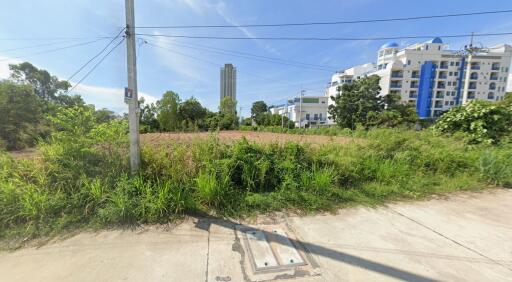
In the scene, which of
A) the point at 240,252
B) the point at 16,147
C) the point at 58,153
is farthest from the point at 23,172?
the point at 16,147

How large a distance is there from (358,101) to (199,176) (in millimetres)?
27607

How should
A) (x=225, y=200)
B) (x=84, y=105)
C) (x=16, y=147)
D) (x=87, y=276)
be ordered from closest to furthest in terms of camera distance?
(x=87, y=276), (x=225, y=200), (x=84, y=105), (x=16, y=147)

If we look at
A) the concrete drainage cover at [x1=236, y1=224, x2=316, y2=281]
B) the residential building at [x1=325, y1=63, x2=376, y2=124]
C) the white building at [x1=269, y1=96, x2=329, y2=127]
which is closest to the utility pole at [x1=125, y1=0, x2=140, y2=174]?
the concrete drainage cover at [x1=236, y1=224, x2=316, y2=281]

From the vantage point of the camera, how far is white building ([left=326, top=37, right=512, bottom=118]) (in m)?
41.8

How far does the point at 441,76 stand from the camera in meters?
42.3

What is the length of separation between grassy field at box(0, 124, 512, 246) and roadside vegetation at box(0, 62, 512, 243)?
0.05 feet

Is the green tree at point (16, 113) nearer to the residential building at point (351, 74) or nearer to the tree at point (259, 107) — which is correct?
the residential building at point (351, 74)

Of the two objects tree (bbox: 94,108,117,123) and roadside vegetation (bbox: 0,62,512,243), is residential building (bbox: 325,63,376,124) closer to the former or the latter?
roadside vegetation (bbox: 0,62,512,243)

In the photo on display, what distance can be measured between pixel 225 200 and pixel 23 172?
3.16 meters

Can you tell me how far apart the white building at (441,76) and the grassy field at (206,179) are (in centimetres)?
4713

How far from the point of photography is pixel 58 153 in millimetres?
3230

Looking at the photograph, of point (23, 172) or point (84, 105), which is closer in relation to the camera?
point (23, 172)

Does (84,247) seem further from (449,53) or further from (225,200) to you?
(449,53)

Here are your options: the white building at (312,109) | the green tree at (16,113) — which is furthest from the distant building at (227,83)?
the green tree at (16,113)
